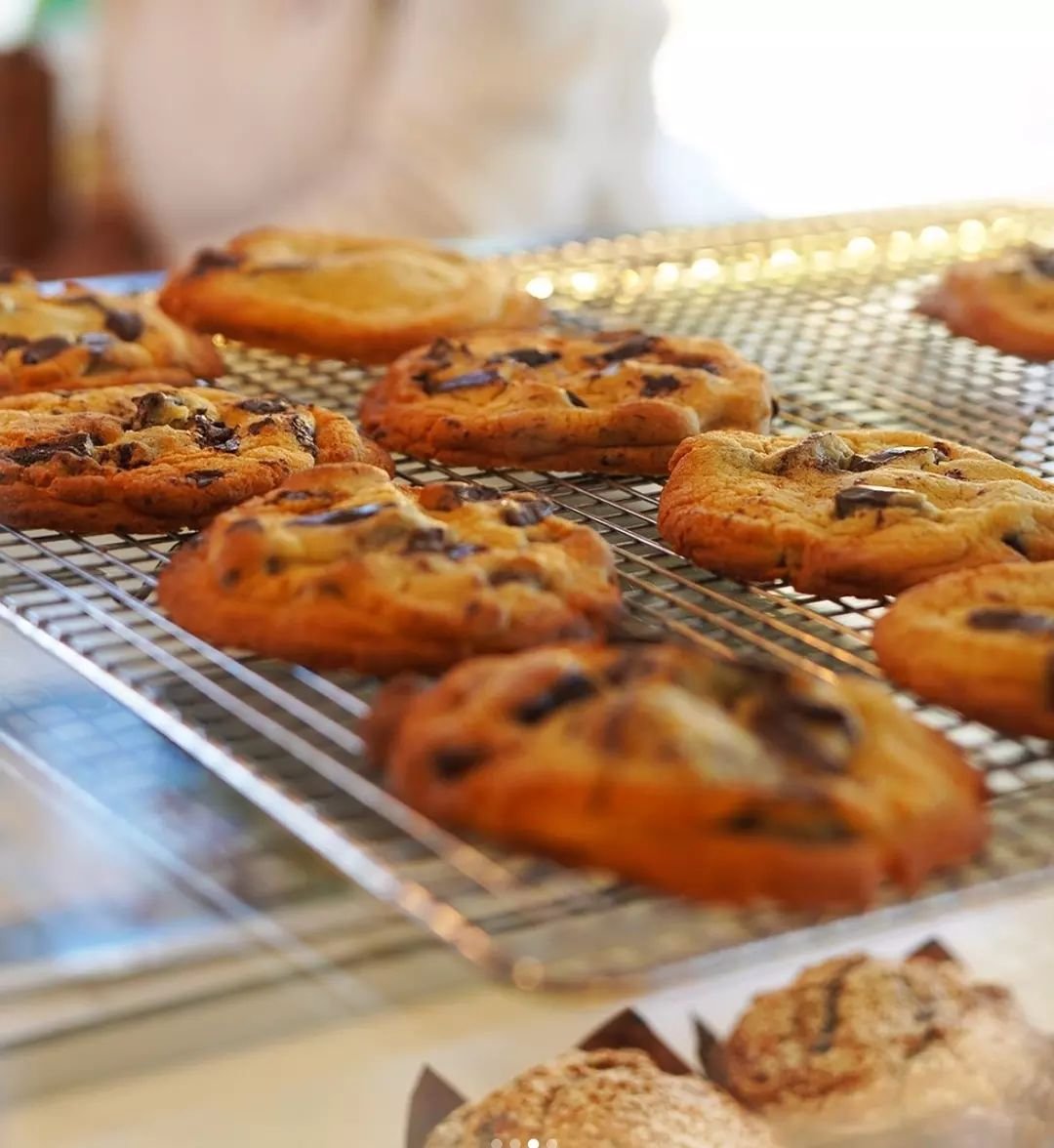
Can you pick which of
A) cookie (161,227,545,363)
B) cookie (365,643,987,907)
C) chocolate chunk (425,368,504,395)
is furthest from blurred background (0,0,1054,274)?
cookie (365,643,987,907)

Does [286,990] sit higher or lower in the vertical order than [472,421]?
lower

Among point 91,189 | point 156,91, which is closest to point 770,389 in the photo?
point 156,91

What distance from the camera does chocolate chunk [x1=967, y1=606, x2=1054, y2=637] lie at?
146 cm

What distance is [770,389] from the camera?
219cm

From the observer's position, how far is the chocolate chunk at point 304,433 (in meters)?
1.95

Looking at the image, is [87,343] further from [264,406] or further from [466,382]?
[466,382]

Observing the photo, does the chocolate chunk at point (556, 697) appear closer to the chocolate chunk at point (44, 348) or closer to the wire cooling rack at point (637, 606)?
the wire cooling rack at point (637, 606)

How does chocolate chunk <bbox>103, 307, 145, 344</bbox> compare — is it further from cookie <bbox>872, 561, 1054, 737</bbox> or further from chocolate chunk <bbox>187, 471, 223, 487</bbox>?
cookie <bbox>872, 561, 1054, 737</bbox>

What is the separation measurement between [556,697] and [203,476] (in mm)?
725

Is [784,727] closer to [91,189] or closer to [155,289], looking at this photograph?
[155,289]

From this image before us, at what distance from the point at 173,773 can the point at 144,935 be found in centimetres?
14

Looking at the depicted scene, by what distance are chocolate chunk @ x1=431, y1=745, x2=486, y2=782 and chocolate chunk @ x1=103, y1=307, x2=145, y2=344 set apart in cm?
132

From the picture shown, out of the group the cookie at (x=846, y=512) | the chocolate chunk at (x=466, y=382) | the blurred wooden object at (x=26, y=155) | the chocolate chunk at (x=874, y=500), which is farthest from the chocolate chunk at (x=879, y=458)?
the blurred wooden object at (x=26, y=155)

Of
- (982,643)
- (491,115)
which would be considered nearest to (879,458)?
(982,643)
